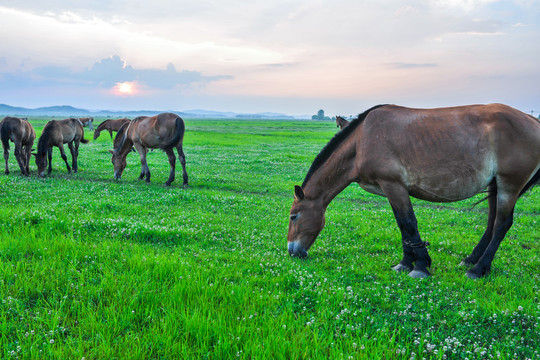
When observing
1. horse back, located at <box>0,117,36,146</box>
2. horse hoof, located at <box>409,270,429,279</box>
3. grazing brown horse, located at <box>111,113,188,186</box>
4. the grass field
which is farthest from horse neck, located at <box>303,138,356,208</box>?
horse back, located at <box>0,117,36,146</box>

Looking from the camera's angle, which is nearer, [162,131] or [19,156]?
[162,131]

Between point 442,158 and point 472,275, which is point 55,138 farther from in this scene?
point 472,275

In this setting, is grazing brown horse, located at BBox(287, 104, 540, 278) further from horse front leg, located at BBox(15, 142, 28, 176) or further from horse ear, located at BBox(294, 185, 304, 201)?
horse front leg, located at BBox(15, 142, 28, 176)

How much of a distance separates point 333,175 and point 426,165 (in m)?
1.84

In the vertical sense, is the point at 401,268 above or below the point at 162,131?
below

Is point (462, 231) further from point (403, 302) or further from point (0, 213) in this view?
point (0, 213)

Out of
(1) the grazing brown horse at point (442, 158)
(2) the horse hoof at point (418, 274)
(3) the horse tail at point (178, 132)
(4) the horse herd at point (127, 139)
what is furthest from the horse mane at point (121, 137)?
(2) the horse hoof at point (418, 274)

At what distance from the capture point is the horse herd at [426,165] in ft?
18.7

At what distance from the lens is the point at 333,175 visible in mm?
6824

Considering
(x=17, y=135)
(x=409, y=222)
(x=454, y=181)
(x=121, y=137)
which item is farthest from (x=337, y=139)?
(x=17, y=135)

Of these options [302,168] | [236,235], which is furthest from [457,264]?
[302,168]

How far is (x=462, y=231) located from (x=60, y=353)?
33.2ft

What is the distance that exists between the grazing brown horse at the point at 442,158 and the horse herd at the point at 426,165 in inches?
0.6

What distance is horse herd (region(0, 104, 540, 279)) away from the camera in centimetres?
570
